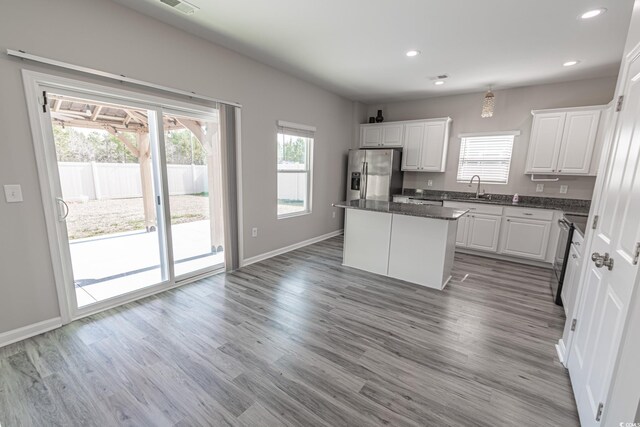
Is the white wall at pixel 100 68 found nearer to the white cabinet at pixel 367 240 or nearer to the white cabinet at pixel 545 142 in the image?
the white cabinet at pixel 367 240

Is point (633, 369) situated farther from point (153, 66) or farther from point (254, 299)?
point (153, 66)

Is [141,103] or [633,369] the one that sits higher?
[141,103]

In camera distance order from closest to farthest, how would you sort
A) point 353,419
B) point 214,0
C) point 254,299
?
1. point 353,419
2. point 214,0
3. point 254,299

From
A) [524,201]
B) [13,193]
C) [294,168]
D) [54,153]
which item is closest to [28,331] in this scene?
[13,193]

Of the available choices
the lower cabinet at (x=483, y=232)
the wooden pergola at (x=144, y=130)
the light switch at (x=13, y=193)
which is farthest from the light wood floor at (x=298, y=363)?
the lower cabinet at (x=483, y=232)

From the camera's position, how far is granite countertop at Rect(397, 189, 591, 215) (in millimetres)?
4039

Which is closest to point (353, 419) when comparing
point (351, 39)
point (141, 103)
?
point (141, 103)

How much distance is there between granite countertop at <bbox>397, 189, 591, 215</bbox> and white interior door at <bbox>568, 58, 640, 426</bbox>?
2.71 meters

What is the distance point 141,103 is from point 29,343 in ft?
7.40

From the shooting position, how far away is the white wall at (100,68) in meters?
1.99

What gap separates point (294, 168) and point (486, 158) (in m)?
3.44

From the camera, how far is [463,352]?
214cm

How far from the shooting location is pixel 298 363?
1.97 meters

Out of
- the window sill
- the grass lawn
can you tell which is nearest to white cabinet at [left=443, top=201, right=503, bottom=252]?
the window sill
